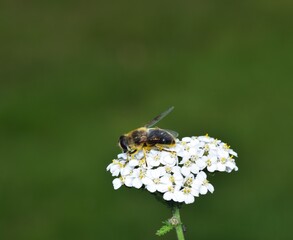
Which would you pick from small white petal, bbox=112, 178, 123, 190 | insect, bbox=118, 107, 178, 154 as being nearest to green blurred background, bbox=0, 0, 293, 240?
insect, bbox=118, 107, 178, 154

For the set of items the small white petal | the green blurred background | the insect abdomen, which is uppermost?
the green blurred background

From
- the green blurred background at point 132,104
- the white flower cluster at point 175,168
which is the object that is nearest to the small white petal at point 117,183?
the white flower cluster at point 175,168

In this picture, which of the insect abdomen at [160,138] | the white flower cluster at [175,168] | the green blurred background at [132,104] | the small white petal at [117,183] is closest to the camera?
the white flower cluster at [175,168]

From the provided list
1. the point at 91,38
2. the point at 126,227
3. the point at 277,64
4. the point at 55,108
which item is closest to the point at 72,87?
the point at 55,108

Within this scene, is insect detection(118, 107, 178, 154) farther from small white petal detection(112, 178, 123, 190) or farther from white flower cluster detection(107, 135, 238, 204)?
small white petal detection(112, 178, 123, 190)

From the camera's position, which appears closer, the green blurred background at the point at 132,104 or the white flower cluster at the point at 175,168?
the white flower cluster at the point at 175,168

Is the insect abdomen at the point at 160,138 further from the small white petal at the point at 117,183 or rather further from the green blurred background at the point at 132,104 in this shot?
the green blurred background at the point at 132,104

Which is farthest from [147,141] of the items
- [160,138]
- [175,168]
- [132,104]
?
[132,104]
